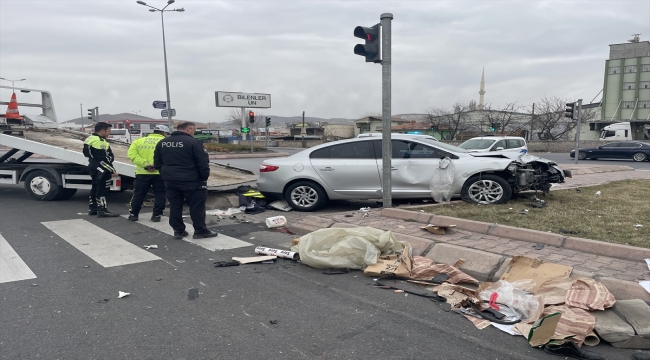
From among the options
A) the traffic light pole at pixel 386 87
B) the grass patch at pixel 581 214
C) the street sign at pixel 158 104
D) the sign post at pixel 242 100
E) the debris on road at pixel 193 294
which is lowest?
the debris on road at pixel 193 294

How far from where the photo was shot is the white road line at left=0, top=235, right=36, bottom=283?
184 inches

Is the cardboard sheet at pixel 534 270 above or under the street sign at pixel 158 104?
under

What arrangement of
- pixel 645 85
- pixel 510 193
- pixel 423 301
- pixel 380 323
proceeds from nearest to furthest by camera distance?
1. pixel 380 323
2. pixel 423 301
3. pixel 510 193
4. pixel 645 85

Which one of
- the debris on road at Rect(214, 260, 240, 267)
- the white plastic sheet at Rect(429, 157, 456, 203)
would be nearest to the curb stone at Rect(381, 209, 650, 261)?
the white plastic sheet at Rect(429, 157, 456, 203)

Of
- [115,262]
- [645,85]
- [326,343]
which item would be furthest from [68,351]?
[645,85]

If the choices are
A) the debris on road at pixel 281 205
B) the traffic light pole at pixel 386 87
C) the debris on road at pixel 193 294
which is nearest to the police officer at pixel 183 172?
the debris on road at pixel 193 294

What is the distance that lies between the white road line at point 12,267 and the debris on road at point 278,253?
244 cm

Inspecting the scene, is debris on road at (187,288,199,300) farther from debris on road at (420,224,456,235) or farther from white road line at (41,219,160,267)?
debris on road at (420,224,456,235)

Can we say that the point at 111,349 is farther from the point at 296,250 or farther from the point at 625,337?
the point at 625,337

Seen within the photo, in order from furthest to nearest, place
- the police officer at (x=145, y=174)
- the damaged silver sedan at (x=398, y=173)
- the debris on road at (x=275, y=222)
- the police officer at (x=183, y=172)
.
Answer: the damaged silver sedan at (x=398, y=173) → the police officer at (x=145, y=174) → the debris on road at (x=275, y=222) → the police officer at (x=183, y=172)

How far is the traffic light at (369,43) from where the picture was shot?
7074 mm

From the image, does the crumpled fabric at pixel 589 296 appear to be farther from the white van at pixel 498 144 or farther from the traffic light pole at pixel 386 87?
the white van at pixel 498 144

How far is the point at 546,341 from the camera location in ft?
10.6

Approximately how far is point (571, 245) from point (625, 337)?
83.5 inches
